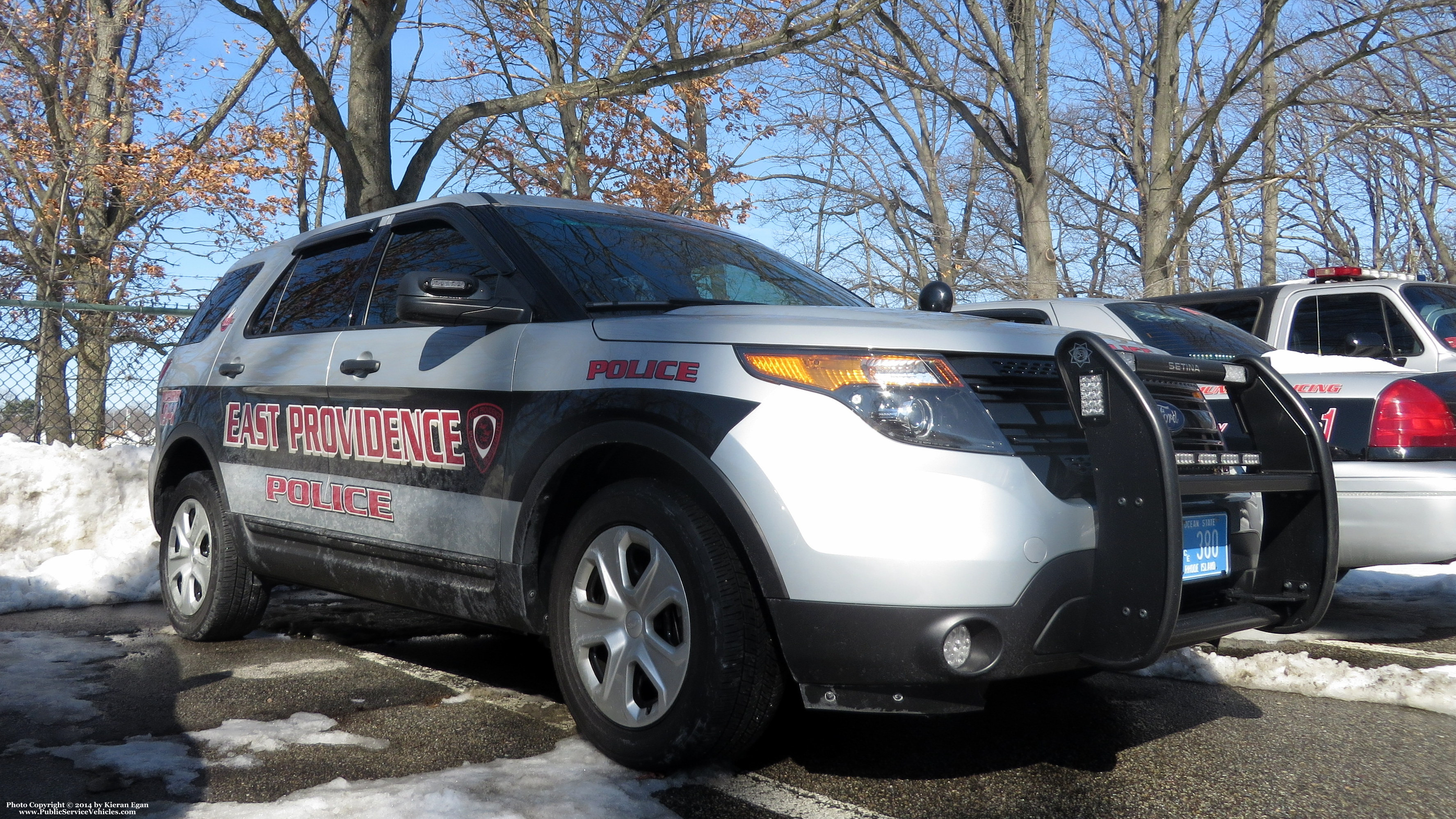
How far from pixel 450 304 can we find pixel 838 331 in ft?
4.25

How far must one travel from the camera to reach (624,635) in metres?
3.19

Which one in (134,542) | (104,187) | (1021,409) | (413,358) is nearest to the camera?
(1021,409)

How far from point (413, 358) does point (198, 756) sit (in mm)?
1433

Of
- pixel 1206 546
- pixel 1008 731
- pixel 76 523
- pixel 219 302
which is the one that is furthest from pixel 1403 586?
pixel 76 523

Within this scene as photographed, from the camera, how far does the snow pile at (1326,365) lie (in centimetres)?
534

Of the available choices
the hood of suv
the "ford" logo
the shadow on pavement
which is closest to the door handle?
the hood of suv

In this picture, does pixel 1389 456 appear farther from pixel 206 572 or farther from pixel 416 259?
pixel 206 572

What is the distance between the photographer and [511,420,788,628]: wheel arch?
2861mm

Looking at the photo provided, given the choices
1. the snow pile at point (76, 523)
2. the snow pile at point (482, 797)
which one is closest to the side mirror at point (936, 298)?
the snow pile at point (482, 797)

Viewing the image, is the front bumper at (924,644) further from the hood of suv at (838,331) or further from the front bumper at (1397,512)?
the front bumper at (1397,512)

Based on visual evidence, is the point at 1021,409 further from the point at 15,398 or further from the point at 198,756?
the point at 15,398

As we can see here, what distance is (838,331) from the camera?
2957 millimetres

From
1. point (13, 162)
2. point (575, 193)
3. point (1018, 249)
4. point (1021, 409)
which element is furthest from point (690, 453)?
point (1018, 249)

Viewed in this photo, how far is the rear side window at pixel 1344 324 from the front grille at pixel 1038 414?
5.43 m
